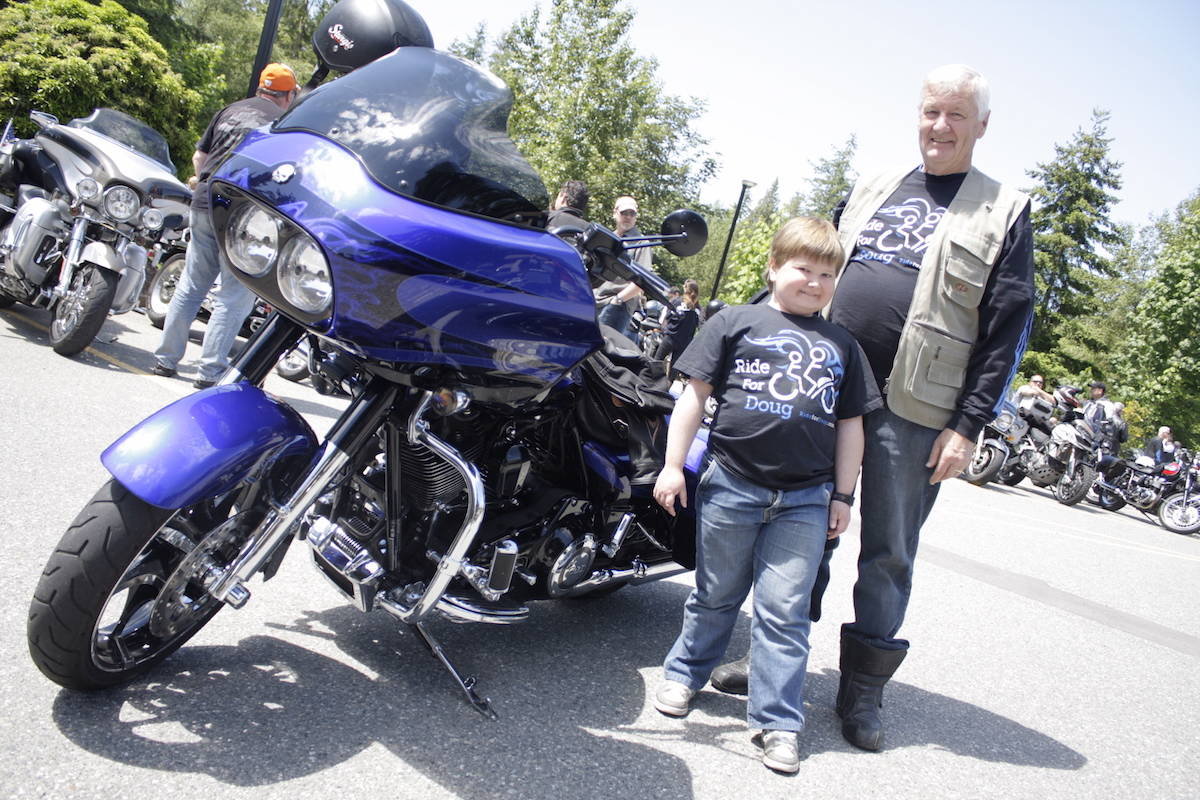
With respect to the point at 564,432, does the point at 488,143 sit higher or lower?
higher

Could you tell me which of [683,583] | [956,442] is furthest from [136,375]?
[956,442]

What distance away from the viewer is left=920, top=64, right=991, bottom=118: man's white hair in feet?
8.87

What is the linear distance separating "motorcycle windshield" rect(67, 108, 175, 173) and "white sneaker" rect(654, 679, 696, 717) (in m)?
5.92

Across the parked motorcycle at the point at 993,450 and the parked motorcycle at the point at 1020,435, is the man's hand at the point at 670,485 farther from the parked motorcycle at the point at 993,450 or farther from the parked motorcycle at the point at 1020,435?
the parked motorcycle at the point at 1020,435

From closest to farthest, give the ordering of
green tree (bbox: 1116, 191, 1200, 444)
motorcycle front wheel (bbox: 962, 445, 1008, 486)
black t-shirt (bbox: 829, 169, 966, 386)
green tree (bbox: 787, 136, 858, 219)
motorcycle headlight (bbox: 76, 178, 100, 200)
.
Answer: black t-shirt (bbox: 829, 169, 966, 386) → motorcycle headlight (bbox: 76, 178, 100, 200) → motorcycle front wheel (bbox: 962, 445, 1008, 486) → green tree (bbox: 1116, 191, 1200, 444) → green tree (bbox: 787, 136, 858, 219)

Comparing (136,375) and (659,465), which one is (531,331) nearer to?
(659,465)

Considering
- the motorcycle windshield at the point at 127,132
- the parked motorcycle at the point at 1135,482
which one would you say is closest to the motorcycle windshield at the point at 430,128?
the motorcycle windshield at the point at 127,132

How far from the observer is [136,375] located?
547cm

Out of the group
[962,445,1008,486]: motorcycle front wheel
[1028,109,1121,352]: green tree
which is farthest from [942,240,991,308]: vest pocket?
[1028,109,1121,352]: green tree

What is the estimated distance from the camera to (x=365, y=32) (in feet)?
7.66

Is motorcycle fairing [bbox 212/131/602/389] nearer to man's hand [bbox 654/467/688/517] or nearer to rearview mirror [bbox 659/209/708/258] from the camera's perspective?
rearview mirror [bbox 659/209/708/258]

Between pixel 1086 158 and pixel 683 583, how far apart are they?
39173mm

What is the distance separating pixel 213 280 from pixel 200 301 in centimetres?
16

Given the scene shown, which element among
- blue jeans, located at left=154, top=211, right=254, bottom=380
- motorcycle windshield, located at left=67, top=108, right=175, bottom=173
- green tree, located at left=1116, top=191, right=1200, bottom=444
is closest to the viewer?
blue jeans, located at left=154, top=211, right=254, bottom=380
